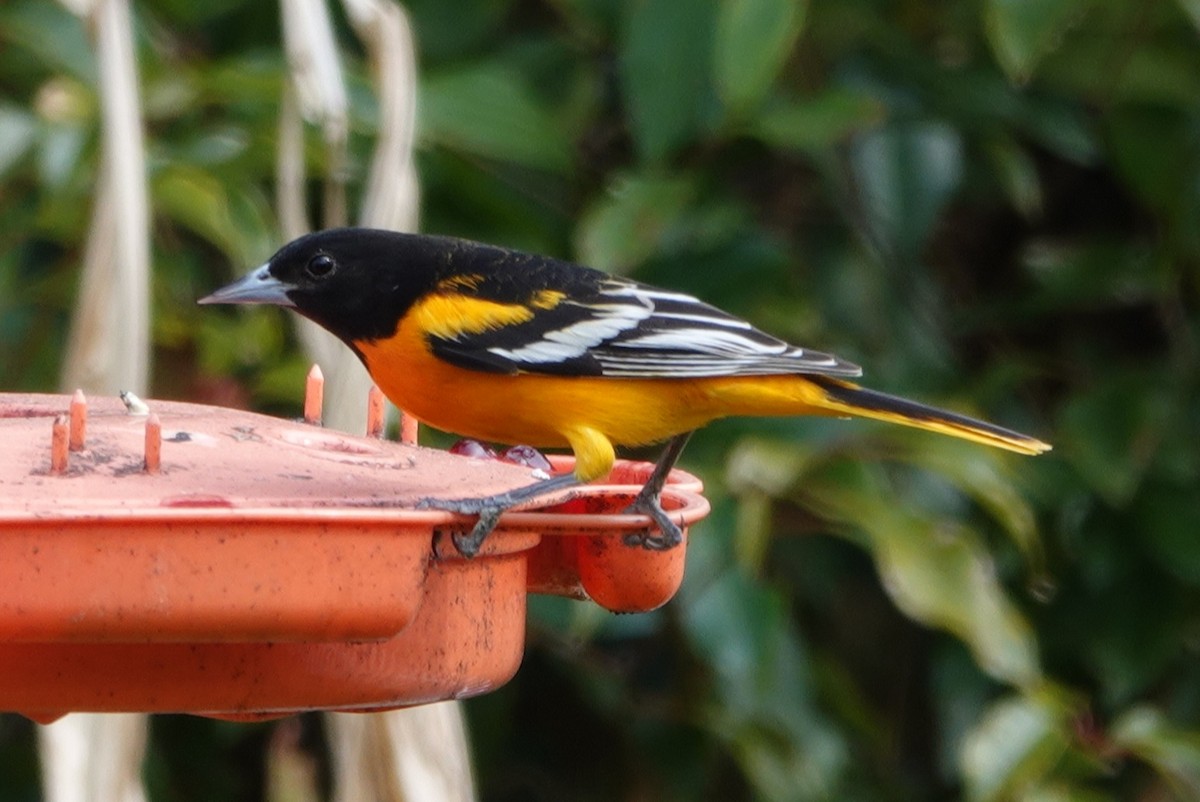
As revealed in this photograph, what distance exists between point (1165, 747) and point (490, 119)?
1.94 metres

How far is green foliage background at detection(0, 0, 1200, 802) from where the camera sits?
140 inches

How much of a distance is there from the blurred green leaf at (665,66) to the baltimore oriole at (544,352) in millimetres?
1111

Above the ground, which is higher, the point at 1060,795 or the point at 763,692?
the point at 763,692

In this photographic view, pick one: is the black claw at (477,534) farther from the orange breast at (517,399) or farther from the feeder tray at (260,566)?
the orange breast at (517,399)

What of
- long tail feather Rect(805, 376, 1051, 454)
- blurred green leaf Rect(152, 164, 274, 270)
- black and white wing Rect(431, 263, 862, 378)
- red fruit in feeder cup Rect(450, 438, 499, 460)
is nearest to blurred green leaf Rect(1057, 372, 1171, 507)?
long tail feather Rect(805, 376, 1051, 454)

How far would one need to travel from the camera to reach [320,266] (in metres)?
2.72

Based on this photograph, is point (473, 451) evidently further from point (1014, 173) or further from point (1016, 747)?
point (1014, 173)

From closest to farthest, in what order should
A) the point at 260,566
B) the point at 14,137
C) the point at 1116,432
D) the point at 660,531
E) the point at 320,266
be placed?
the point at 260,566 < the point at 660,531 < the point at 320,266 < the point at 14,137 < the point at 1116,432

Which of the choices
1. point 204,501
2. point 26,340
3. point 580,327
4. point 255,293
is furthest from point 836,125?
point 204,501

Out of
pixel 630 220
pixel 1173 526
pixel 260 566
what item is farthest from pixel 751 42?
pixel 260 566

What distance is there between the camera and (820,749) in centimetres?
401

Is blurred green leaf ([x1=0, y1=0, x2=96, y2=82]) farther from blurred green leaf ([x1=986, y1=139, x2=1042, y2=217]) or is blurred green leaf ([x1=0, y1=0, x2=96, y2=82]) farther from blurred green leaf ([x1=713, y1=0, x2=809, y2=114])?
blurred green leaf ([x1=986, y1=139, x2=1042, y2=217])

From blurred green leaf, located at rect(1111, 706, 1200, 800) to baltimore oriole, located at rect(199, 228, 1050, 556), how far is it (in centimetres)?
122

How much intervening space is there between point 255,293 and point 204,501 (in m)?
0.94
